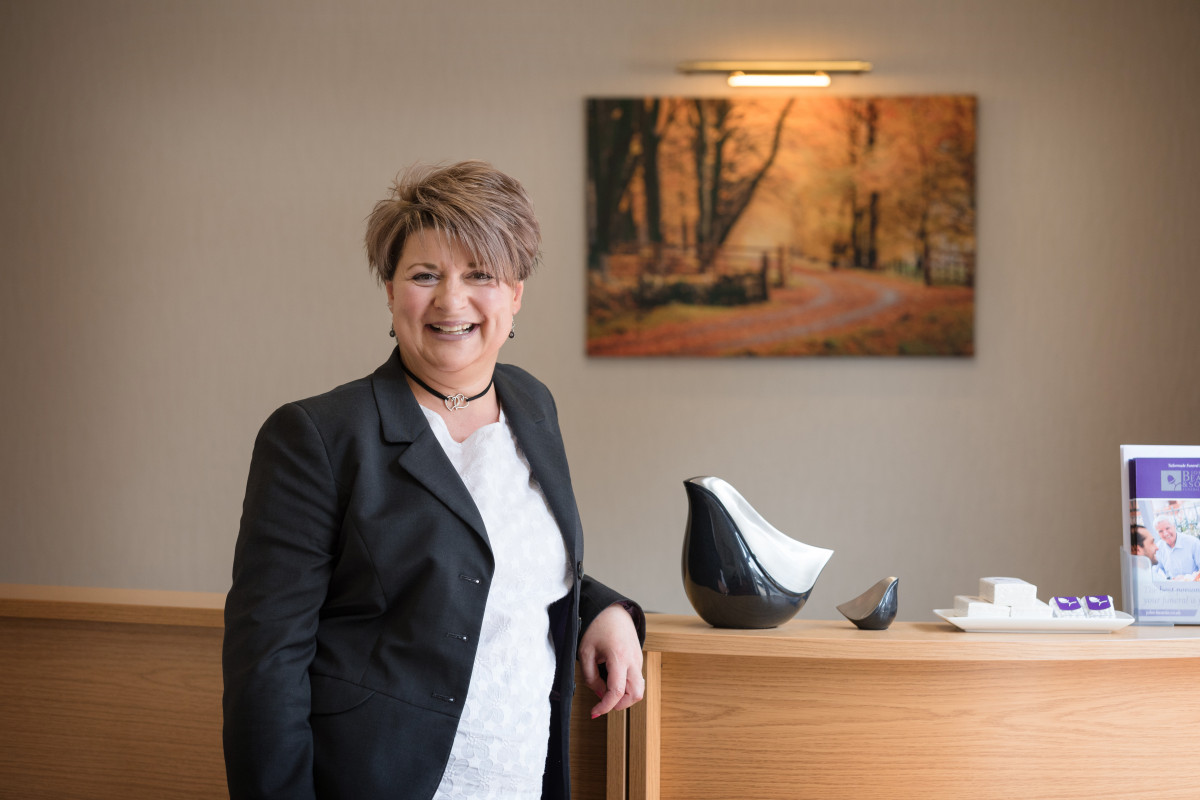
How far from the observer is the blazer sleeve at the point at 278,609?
1.04 metres

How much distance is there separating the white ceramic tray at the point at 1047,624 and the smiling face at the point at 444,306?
0.97m

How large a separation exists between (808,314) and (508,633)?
8.34ft

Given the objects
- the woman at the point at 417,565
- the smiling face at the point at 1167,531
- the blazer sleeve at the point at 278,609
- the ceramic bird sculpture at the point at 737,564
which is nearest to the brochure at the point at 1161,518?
the smiling face at the point at 1167,531

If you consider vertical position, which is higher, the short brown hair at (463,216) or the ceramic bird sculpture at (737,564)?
the short brown hair at (463,216)

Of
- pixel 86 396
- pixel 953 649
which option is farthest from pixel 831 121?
pixel 86 396

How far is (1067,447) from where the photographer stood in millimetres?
3443

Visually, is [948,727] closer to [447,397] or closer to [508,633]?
[508,633]

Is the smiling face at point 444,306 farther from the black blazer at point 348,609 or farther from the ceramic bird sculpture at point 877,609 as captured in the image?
the ceramic bird sculpture at point 877,609

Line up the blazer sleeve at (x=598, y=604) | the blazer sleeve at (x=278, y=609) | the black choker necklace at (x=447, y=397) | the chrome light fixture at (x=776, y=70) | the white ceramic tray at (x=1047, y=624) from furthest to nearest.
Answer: the chrome light fixture at (x=776, y=70), the white ceramic tray at (x=1047, y=624), the blazer sleeve at (x=598, y=604), the black choker necklace at (x=447, y=397), the blazer sleeve at (x=278, y=609)

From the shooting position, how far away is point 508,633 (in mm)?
1171

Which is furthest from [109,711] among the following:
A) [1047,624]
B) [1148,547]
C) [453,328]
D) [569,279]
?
[569,279]

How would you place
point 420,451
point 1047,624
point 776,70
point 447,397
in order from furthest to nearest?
point 776,70 < point 1047,624 < point 447,397 < point 420,451

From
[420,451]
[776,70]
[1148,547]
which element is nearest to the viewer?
[420,451]

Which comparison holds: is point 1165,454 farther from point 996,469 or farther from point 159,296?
point 159,296
